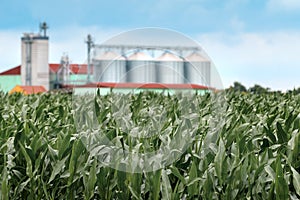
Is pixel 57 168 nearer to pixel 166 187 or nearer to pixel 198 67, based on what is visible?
pixel 166 187

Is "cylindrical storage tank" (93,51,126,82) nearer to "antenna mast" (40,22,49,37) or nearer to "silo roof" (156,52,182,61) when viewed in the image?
"silo roof" (156,52,182,61)

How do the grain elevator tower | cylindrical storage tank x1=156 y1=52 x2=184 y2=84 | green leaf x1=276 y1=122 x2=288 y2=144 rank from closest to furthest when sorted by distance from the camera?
green leaf x1=276 y1=122 x2=288 y2=144 → cylindrical storage tank x1=156 y1=52 x2=184 y2=84 → the grain elevator tower

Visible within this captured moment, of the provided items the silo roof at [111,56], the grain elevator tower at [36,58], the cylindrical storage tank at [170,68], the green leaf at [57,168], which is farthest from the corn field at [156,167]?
the grain elevator tower at [36,58]

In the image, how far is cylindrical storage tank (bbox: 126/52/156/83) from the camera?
135 inches

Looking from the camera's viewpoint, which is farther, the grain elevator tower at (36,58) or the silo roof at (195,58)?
the grain elevator tower at (36,58)

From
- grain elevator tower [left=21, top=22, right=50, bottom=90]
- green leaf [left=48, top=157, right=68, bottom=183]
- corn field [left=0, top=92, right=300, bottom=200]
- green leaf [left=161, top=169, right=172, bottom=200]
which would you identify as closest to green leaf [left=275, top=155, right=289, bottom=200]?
corn field [left=0, top=92, right=300, bottom=200]

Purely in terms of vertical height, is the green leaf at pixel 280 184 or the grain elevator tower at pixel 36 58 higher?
the grain elevator tower at pixel 36 58

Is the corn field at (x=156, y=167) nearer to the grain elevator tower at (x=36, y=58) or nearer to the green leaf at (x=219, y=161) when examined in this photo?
the green leaf at (x=219, y=161)

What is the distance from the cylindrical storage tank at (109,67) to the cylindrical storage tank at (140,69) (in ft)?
0.22

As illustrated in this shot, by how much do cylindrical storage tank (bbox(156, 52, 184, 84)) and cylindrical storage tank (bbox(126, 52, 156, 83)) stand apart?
6 centimetres

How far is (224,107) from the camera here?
344 centimetres

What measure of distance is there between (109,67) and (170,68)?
52 cm

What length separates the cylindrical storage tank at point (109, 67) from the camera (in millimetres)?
3229

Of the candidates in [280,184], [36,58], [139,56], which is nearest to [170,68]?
[139,56]
